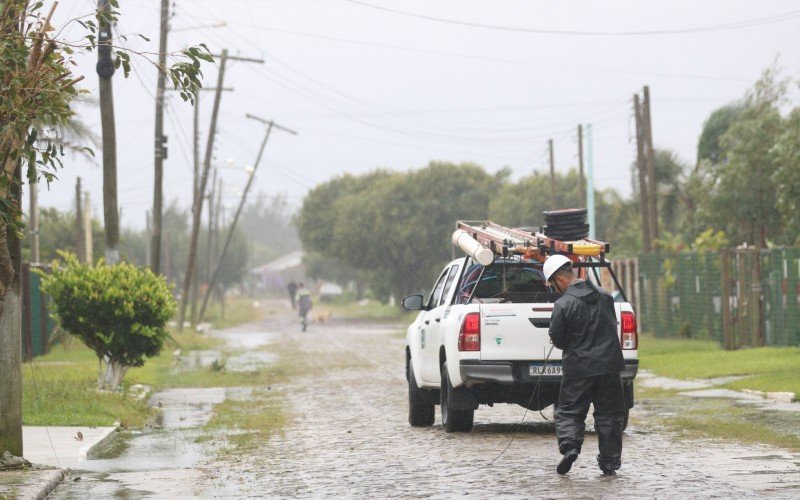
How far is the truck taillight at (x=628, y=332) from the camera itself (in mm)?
14289

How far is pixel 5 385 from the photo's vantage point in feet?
40.9

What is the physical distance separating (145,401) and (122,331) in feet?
4.11

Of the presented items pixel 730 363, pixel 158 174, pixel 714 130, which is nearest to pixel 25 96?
pixel 730 363

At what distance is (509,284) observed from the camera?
49.7ft

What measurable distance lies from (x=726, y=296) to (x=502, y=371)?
55.1 feet

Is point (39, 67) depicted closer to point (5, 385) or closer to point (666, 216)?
point (5, 385)

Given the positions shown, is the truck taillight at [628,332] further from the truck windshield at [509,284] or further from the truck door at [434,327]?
the truck door at [434,327]

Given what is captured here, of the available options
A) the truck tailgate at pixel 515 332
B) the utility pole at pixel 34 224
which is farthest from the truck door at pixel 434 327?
the utility pole at pixel 34 224

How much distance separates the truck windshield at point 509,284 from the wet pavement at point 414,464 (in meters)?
1.43

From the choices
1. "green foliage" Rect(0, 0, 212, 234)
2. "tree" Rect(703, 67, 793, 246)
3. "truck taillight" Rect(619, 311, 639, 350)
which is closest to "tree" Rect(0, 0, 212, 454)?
"green foliage" Rect(0, 0, 212, 234)

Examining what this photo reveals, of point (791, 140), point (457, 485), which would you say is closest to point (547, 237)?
point (457, 485)

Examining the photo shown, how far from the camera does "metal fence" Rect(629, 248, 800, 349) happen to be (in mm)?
26719

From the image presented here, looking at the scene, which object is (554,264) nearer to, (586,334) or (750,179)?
(586,334)

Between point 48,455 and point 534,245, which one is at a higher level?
point 534,245
